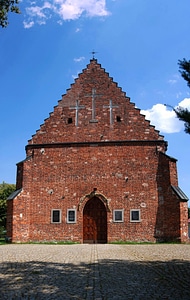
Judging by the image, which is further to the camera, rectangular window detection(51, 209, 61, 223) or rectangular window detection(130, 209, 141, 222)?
rectangular window detection(51, 209, 61, 223)

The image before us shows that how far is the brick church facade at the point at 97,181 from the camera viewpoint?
21.2 meters

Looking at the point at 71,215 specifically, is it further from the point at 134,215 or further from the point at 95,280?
the point at 95,280

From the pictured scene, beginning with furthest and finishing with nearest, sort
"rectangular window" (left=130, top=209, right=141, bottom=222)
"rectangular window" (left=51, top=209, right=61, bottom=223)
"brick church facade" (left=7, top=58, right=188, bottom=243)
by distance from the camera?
"rectangular window" (left=51, top=209, right=61, bottom=223) < "rectangular window" (left=130, top=209, right=141, bottom=222) < "brick church facade" (left=7, top=58, right=188, bottom=243)

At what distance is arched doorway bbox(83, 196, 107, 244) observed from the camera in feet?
71.3

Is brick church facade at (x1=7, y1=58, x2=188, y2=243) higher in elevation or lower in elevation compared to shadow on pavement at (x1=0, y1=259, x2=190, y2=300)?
higher

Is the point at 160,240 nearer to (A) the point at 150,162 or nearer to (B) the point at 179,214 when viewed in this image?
(B) the point at 179,214

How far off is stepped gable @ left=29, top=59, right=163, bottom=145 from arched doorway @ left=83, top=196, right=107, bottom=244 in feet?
14.8

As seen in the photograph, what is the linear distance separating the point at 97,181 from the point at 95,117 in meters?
4.71

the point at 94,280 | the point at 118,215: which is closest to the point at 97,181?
the point at 118,215

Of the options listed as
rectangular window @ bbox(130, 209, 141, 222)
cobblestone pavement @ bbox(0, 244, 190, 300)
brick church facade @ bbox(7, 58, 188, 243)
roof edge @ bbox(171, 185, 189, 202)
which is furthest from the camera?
rectangular window @ bbox(130, 209, 141, 222)

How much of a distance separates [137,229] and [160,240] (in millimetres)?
1603

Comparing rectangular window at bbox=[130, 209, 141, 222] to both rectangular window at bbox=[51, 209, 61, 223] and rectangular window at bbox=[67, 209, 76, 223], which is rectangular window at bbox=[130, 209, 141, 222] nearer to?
rectangular window at bbox=[67, 209, 76, 223]

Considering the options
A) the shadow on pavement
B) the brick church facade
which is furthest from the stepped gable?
the shadow on pavement

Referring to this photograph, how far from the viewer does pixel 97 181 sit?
72.3 feet
